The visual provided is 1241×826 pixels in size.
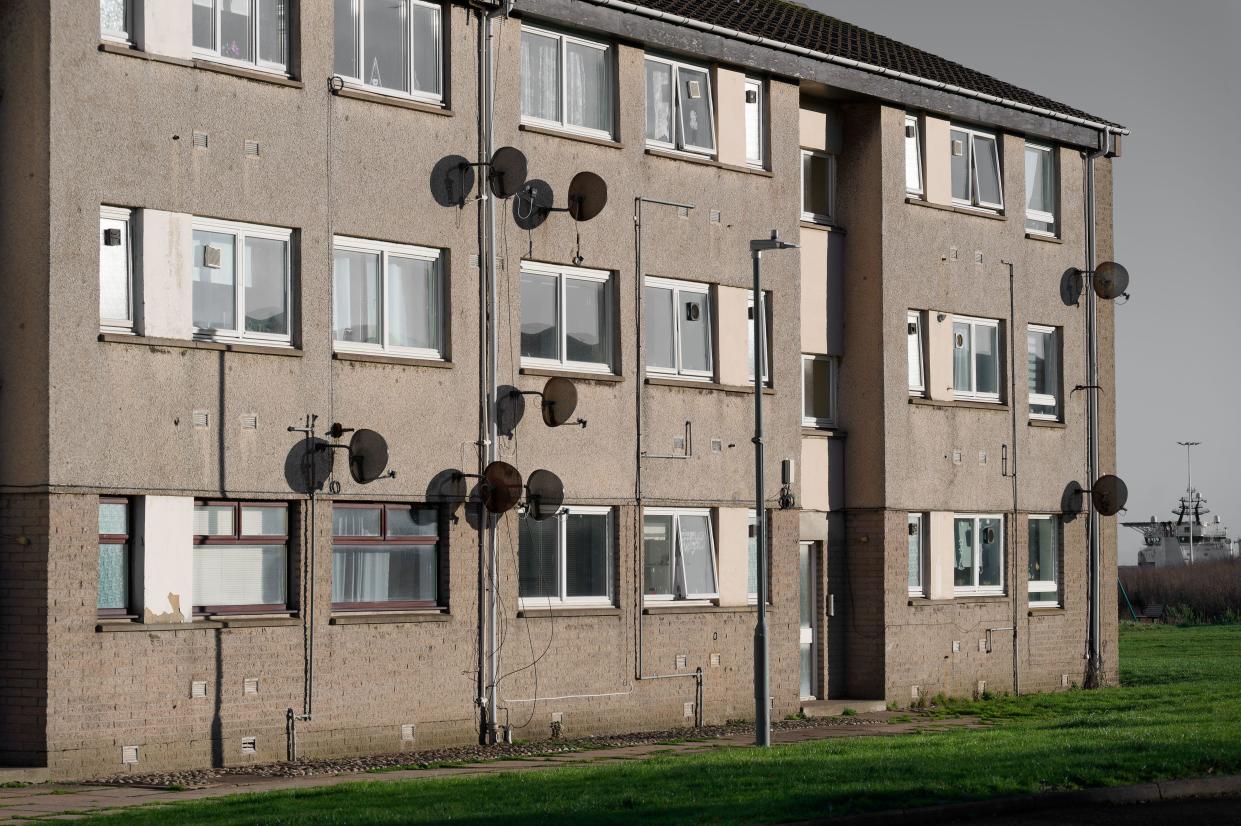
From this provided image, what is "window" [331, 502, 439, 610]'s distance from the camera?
69.8ft

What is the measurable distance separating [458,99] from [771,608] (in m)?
8.56

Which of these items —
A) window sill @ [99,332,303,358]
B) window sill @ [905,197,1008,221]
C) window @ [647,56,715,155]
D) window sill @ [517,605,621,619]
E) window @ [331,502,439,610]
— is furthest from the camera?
window sill @ [905,197,1008,221]

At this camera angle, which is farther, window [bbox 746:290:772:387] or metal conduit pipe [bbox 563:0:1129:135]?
window [bbox 746:290:772:387]

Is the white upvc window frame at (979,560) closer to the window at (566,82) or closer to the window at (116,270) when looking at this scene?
the window at (566,82)

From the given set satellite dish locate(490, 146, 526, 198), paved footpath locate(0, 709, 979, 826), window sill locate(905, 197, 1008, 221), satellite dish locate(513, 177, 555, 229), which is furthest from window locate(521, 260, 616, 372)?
window sill locate(905, 197, 1008, 221)

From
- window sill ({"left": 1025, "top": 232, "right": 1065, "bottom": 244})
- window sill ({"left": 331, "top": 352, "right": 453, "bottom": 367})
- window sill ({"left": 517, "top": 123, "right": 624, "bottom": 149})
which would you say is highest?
window sill ({"left": 517, "top": 123, "right": 624, "bottom": 149})

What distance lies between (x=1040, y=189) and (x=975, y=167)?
197cm

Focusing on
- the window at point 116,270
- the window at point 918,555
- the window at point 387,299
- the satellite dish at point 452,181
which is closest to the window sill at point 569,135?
the satellite dish at point 452,181

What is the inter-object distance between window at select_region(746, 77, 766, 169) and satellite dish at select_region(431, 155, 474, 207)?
540 centimetres

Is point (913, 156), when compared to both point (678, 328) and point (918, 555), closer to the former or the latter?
point (918, 555)

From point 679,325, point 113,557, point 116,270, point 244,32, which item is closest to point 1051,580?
point 679,325

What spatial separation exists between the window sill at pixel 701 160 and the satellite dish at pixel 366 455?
20.5ft

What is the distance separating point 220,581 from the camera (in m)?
20.1

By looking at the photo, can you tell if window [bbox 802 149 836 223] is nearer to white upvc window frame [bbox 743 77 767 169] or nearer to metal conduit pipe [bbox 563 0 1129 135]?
metal conduit pipe [bbox 563 0 1129 135]
